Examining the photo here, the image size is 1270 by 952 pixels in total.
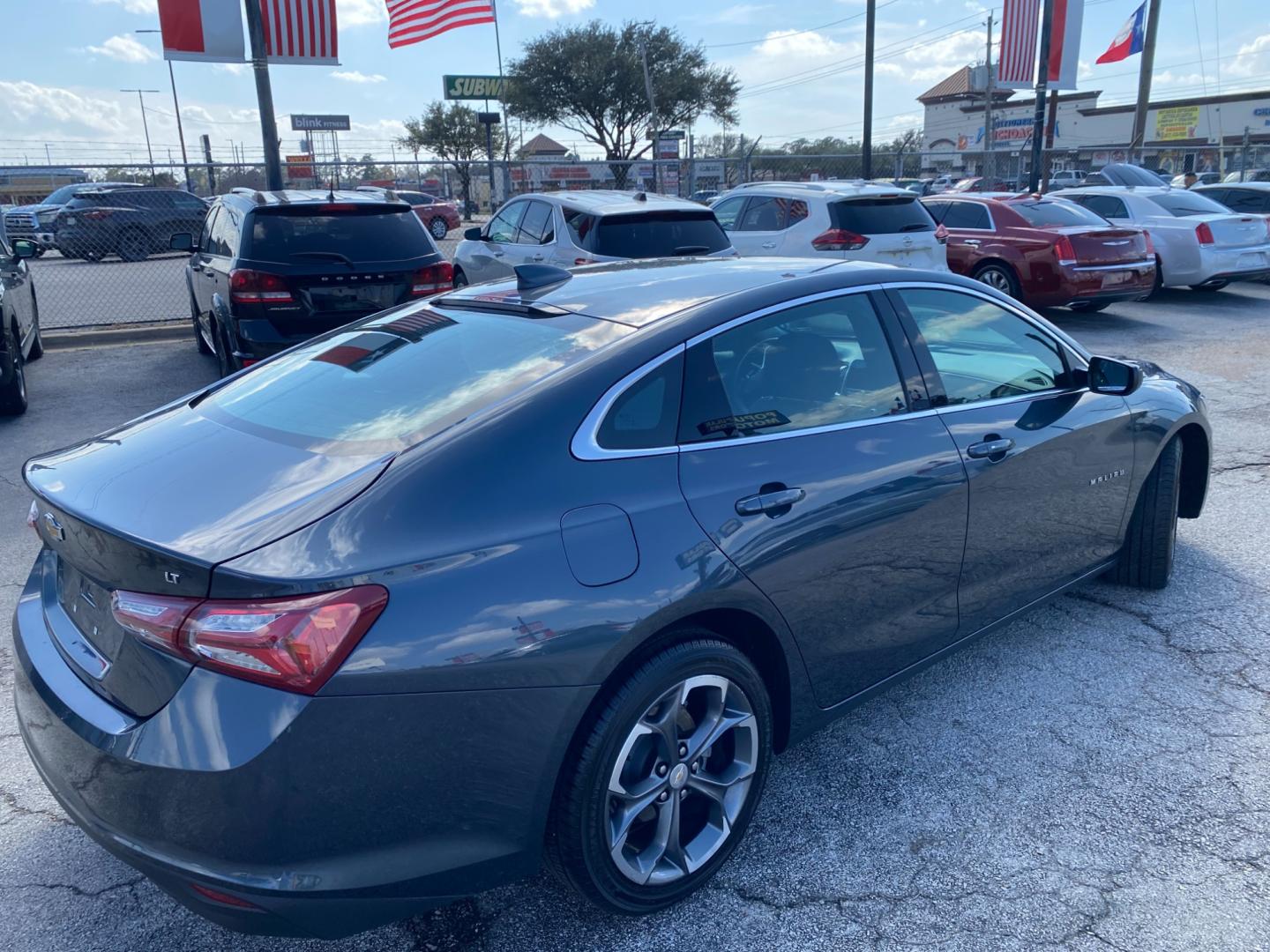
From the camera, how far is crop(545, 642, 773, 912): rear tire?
2.33 metres

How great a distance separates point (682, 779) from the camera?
101 inches

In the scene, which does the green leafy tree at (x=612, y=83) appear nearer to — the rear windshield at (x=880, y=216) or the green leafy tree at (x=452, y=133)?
the green leafy tree at (x=452, y=133)

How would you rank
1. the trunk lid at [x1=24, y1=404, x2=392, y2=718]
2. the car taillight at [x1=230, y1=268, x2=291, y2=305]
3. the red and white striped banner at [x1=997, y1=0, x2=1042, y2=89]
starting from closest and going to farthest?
the trunk lid at [x1=24, y1=404, x2=392, y2=718] < the car taillight at [x1=230, y1=268, x2=291, y2=305] < the red and white striped banner at [x1=997, y1=0, x2=1042, y2=89]

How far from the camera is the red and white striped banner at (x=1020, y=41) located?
18109 mm

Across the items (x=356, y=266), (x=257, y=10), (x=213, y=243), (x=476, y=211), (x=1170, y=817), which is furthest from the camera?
(x=476, y=211)

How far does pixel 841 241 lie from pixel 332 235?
559cm

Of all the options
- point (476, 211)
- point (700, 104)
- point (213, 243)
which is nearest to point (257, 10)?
point (213, 243)

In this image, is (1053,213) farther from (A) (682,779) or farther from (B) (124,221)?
(B) (124,221)

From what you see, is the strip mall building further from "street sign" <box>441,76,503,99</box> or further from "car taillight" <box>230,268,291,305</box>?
"car taillight" <box>230,268,291,305</box>

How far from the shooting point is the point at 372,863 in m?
2.04

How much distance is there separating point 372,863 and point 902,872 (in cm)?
150

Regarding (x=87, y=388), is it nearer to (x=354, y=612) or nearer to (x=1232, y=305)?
(x=354, y=612)

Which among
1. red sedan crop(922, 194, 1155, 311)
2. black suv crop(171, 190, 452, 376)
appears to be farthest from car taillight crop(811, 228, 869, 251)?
black suv crop(171, 190, 452, 376)

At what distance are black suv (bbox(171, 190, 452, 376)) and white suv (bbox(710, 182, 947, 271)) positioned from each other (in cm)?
462
